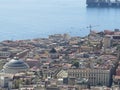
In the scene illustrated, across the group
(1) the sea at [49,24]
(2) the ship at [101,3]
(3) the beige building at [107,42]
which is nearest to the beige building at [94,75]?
(3) the beige building at [107,42]

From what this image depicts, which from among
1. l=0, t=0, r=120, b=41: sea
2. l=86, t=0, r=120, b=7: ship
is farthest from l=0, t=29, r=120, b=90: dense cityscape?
l=86, t=0, r=120, b=7: ship

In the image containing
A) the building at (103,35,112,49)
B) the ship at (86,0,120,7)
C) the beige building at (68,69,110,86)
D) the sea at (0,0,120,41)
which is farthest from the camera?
the ship at (86,0,120,7)

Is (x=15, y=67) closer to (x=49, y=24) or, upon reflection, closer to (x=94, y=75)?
(x=94, y=75)

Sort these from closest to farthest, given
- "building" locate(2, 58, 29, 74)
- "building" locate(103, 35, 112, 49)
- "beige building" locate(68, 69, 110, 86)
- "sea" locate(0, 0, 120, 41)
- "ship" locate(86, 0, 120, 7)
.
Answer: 1. "beige building" locate(68, 69, 110, 86)
2. "building" locate(2, 58, 29, 74)
3. "building" locate(103, 35, 112, 49)
4. "sea" locate(0, 0, 120, 41)
5. "ship" locate(86, 0, 120, 7)

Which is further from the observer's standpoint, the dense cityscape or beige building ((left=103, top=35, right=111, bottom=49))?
beige building ((left=103, top=35, right=111, bottom=49))

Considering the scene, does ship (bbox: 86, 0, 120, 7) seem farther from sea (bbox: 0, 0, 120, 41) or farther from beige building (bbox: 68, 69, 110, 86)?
beige building (bbox: 68, 69, 110, 86)

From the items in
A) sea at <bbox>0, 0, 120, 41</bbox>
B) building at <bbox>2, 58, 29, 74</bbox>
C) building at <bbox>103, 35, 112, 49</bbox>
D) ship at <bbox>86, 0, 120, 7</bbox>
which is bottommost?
ship at <bbox>86, 0, 120, 7</bbox>

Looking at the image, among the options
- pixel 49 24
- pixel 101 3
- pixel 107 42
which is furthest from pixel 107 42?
pixel 101 3

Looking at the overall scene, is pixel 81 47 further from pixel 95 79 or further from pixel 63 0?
pixel 63 0
